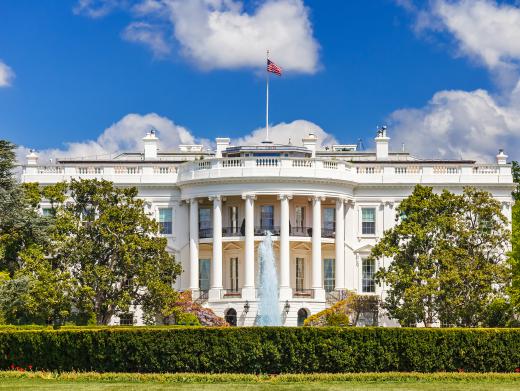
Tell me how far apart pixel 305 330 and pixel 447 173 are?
33950mm

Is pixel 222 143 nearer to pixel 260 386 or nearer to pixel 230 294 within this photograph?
pixel 230 294

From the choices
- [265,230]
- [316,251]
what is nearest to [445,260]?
[316,251]

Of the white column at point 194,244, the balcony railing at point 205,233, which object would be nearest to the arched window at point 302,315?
the white column at point 194,244

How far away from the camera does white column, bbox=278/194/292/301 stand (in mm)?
63969

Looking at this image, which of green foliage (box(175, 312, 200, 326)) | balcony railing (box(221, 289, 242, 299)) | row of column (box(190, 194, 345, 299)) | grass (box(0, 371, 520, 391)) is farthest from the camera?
balcony railing (box(221, 289, 242, 299))

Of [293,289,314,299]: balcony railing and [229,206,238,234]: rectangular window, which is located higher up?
[229,206,238,234]: rectangular window

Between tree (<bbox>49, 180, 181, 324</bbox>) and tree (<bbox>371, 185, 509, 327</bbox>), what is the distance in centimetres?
1101

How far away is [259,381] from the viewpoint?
34.9 metres

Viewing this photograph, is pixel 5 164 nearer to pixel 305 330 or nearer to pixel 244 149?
pixel 244 149

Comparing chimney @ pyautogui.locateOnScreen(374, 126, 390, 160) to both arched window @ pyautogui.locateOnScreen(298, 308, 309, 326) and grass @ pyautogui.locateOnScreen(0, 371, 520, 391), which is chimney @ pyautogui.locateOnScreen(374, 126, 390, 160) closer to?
arched window @ pyautogui.locateOnScreen(298, 308, 309, 326)

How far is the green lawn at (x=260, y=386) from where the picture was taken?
1300 inches

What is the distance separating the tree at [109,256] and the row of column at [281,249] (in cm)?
691

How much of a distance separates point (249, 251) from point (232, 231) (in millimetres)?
3153

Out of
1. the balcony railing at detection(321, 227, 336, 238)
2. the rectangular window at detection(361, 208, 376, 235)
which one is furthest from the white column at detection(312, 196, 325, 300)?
the rectangular window at detection(361, 208, 376, 235)
